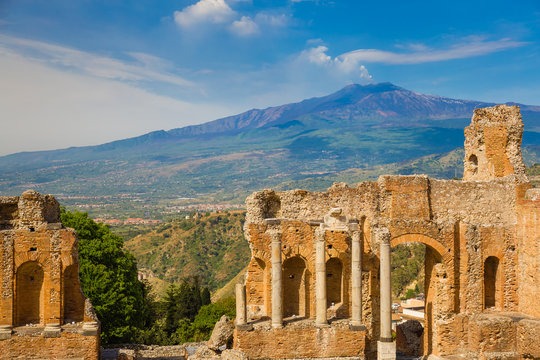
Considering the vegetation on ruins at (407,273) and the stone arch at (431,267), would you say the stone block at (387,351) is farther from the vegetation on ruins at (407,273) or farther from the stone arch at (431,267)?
the vegetation on ruins at (407,273)

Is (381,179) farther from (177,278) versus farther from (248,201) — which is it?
(177,278)

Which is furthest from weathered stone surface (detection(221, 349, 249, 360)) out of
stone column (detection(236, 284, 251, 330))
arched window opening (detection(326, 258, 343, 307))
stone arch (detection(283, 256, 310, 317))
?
arched window opening (detection(326, 258, 343, 307))

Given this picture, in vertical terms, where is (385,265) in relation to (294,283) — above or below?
above

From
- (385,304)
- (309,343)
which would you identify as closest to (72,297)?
(309,343)

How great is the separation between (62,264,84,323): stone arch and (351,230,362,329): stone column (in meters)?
10.1

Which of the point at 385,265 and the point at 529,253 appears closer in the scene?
the point at 385,265

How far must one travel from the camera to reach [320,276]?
19.0 m

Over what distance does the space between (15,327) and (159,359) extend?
731 centimetres

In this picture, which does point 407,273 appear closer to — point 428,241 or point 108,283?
point 108,283

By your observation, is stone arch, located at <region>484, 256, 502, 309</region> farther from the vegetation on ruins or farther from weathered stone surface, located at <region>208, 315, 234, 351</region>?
the vegetation on ruins

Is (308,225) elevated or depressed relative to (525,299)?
elevated

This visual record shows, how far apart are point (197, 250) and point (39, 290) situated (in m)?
65.5

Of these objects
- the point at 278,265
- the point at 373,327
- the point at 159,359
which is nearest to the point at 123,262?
the point at 159,359

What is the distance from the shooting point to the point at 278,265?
62.7 ft
